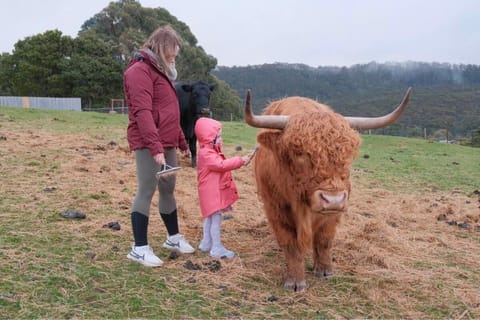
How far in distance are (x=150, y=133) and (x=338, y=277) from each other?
2.24 meters

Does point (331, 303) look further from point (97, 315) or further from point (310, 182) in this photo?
point (97, 315)

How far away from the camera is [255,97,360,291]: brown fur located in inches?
138

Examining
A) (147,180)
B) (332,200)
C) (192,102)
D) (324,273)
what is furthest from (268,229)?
(192,102)

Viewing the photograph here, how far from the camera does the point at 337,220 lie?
4293 millimetres

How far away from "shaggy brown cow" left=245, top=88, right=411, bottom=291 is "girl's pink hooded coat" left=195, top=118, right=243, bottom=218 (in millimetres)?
400

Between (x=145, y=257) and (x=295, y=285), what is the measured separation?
1.45 m

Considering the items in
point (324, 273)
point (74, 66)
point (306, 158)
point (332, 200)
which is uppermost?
point (74, 66)

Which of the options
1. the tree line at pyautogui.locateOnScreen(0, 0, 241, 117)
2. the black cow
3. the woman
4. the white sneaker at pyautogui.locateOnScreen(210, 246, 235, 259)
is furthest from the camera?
the tree line at pyautogui.locateOnScreen(0, 0, 241, 117)

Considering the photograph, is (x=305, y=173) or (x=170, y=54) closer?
(x=305, y=173)

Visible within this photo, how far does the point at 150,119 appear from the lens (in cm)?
404

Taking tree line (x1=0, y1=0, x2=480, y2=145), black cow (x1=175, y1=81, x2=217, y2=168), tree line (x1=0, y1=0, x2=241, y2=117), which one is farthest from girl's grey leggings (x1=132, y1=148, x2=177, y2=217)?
tree line (x1=0, y1=0, x2=241, y2=117)

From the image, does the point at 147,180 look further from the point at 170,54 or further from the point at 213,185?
the point at 170,54

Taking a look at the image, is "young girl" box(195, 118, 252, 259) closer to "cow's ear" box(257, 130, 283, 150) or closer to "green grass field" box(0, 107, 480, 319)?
"green grass field" box(0, 107, 480, 319)

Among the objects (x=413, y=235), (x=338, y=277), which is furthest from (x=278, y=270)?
(x=413, y=235)
